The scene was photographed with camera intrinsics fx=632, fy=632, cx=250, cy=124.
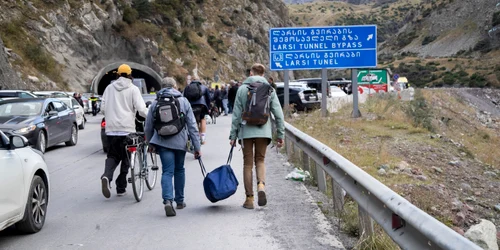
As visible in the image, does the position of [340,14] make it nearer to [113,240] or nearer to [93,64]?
[93,64]

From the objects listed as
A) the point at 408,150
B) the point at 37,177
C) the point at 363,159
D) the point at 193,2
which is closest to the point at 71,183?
the point at 37,177

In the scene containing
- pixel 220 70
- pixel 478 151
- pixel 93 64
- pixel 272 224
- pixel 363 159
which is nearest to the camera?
pixel 272 224

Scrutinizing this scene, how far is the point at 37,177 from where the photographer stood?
7.15m

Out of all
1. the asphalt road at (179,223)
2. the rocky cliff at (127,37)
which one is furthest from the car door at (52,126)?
the rocky cliff at (127,37)

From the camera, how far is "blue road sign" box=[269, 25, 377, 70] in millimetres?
24812

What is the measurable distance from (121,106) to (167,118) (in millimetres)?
1291

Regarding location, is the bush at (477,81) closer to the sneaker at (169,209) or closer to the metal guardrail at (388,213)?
the metal guardrail at (388,213)

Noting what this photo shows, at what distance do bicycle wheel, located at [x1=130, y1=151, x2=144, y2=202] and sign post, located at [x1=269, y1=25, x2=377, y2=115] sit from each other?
15979 mm

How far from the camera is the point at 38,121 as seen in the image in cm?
1605

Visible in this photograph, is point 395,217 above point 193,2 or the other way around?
the other way around

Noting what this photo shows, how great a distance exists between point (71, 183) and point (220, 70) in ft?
203

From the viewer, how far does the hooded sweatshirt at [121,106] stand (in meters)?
9.11

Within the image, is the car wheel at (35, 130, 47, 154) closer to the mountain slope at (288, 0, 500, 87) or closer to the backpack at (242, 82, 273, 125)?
the backpack at (242, 82, 273, 125)

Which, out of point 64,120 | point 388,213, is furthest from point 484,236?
point 64,120
